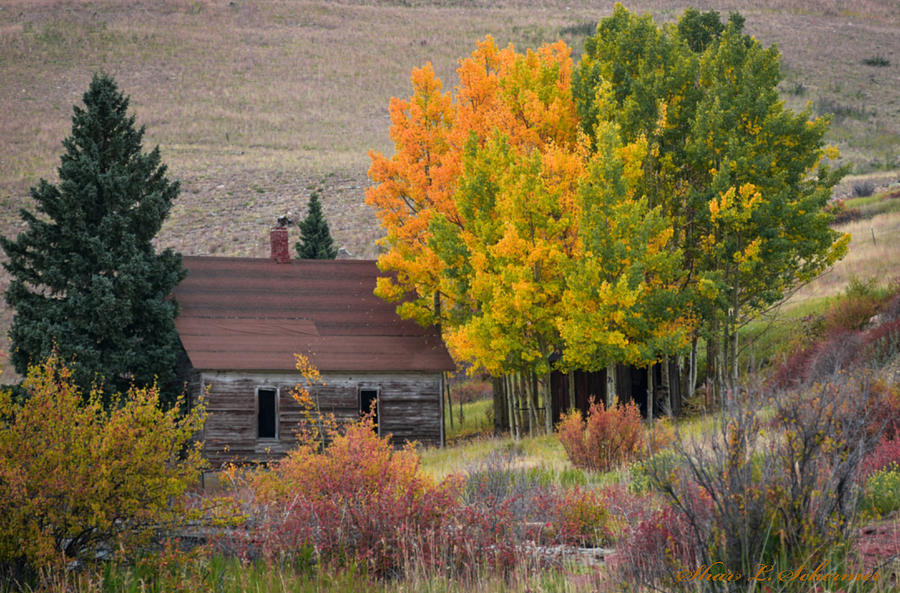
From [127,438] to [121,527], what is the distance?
104cm

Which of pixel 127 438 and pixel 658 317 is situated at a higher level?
pixel 658 317

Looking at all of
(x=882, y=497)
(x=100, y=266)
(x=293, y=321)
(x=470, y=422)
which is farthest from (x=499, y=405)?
(x=882, y=497)

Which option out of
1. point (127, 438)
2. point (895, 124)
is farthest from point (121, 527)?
point (895, 124)

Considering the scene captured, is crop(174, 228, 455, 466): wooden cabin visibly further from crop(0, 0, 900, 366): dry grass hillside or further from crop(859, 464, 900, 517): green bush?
crop(0, 0, 900, 366): dry grass hillside

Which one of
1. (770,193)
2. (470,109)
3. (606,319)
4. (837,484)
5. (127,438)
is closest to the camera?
(837,484)

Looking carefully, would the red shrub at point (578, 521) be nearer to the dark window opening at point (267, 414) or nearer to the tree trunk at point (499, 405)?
the tree trunk at point (499, 405)

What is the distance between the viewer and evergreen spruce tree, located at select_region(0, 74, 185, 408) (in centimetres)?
2348

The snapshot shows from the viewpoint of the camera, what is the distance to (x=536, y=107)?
2600 cm

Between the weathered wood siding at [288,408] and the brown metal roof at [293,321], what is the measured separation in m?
0.55

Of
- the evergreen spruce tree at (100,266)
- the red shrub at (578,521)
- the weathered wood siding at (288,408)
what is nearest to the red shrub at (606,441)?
the red shrub at (578,521)

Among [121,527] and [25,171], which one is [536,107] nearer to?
[121,527]

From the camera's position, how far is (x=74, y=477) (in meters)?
9.16

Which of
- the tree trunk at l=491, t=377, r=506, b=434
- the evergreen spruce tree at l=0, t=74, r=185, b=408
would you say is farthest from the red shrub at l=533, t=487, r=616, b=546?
the tree trunk at l=491, t=377, r=506, b=434

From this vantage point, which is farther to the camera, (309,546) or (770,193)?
(770,193)
